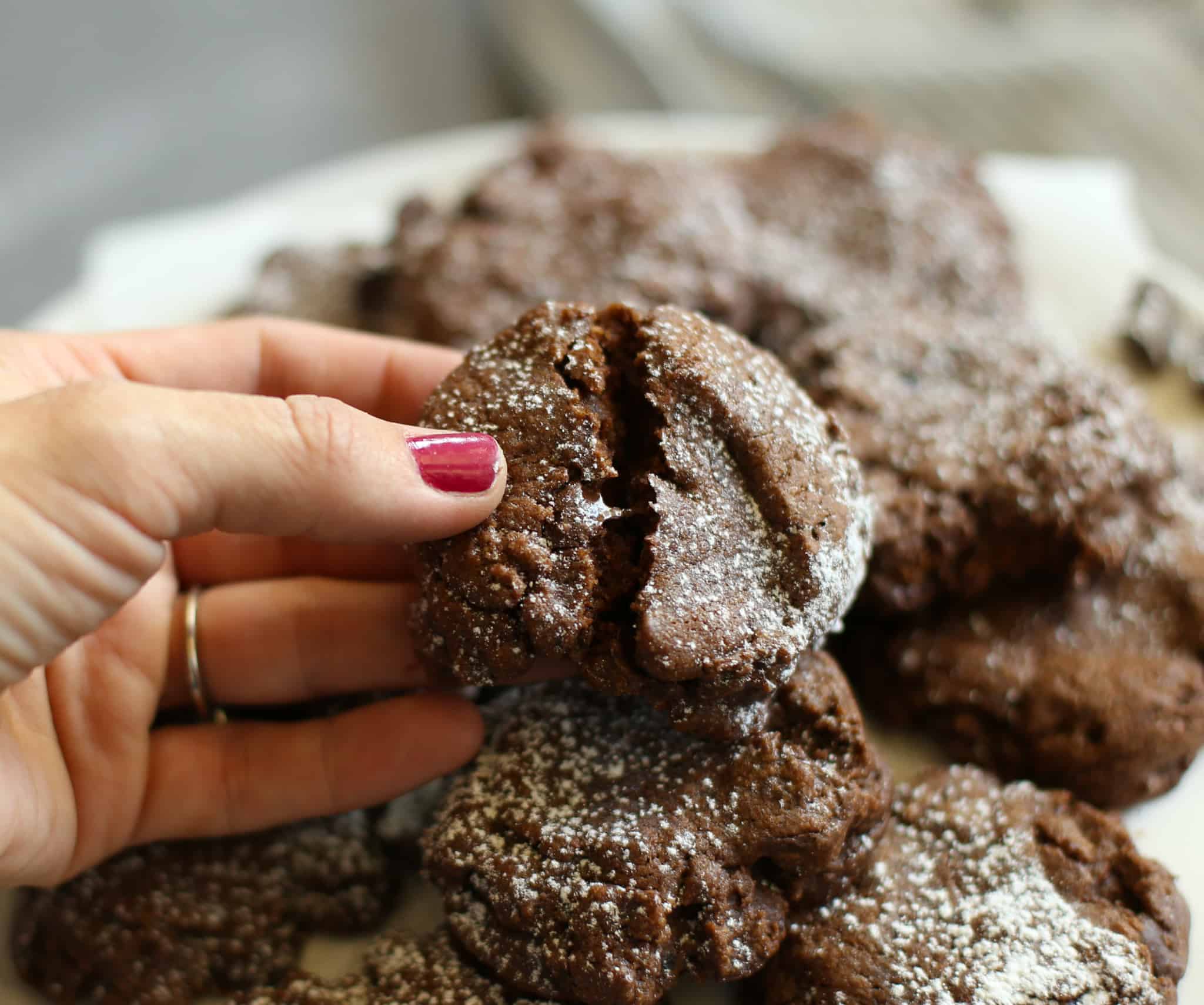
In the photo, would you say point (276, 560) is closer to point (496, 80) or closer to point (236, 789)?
point (236, 789)

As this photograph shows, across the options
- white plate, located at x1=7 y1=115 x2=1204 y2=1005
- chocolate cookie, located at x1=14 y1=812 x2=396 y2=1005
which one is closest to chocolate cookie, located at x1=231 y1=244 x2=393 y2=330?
white plate, located at x1=7 y1=115 x2=1204 y2=1005

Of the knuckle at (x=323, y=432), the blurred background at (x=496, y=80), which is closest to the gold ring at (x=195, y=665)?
the knuckle at (x=323, y=432)

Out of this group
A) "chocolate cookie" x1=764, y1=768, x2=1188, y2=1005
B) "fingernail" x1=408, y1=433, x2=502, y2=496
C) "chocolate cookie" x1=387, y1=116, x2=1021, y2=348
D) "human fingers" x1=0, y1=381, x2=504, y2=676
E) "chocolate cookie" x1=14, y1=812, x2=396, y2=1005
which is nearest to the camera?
"human fingers" x1=0, y1=381, x2=504, y2=676

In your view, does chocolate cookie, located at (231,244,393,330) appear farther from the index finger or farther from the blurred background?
the blurred background

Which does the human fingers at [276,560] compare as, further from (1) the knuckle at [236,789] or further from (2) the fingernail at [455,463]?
(2) the fingernail at [455,463]

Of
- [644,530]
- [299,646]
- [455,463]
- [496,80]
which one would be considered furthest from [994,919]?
[496,80]
